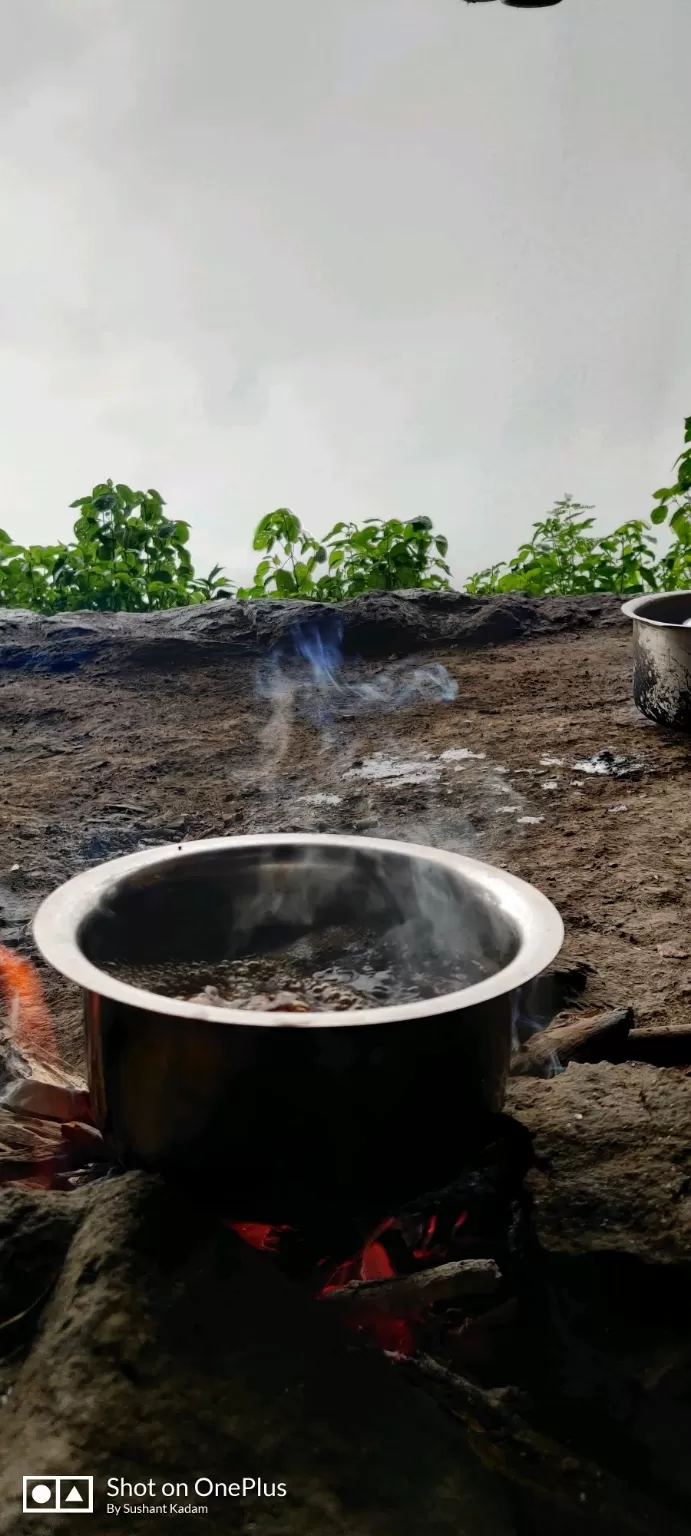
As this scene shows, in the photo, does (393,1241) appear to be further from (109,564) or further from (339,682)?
(109,564)

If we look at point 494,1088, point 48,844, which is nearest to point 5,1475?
point 494,1088

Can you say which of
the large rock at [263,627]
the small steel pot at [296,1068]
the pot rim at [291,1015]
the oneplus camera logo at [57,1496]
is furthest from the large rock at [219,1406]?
the large rock at [263,627]

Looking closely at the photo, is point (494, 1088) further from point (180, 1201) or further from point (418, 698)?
point (418, 698)

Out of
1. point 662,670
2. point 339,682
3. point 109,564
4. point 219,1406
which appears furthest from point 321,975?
point 109,564

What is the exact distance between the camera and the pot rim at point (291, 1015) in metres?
1.51

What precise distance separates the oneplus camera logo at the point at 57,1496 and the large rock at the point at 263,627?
4.78m

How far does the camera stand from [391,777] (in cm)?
428

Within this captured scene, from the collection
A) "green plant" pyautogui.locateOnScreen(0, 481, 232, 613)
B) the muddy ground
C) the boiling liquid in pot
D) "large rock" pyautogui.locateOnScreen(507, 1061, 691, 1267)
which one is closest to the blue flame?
the muddy ground

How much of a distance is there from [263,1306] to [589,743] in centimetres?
343

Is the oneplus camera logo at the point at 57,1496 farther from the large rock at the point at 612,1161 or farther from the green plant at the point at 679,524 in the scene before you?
the green plant at the point at 679,524

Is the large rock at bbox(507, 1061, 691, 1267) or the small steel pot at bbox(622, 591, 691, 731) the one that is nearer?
the large rock at bbox(507, 1061, 691, 1267)

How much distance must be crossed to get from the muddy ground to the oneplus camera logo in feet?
3.90

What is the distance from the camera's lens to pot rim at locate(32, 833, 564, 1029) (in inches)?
59.4

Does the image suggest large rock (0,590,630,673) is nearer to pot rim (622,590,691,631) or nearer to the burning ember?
pot rim (622,590,691,631)
